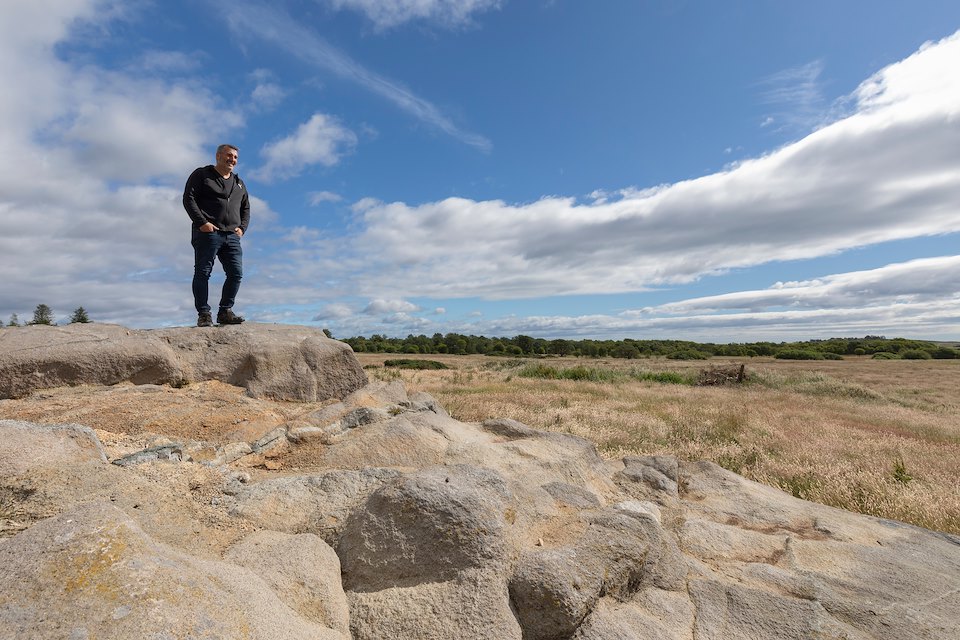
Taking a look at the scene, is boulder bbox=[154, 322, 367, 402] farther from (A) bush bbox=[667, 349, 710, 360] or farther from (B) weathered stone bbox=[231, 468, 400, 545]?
(A) bush bbox=[667, 349, 710, 360]

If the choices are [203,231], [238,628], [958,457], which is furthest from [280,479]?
[958,457]

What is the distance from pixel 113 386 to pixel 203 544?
4.51 m

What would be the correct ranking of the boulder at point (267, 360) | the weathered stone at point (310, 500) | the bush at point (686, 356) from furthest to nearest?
1. the bush at point (686, 356)
2. the boulder at point (267, 360)
3. the weathered stone at point (310, 500)

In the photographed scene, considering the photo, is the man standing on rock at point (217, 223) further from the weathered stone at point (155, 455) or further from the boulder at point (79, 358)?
the weathered stone at point (155, 455)

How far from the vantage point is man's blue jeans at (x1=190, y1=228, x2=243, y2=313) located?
7598 millimetres

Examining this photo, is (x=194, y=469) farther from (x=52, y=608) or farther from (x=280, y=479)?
(x=52, y=608)

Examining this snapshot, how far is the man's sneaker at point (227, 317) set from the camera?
8.16 m

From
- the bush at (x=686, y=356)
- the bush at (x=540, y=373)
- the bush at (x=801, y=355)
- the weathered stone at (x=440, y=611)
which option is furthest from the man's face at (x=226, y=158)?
the bush at (x=801, y=355)

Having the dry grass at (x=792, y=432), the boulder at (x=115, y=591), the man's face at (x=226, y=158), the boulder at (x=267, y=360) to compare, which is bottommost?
the dry grass at (x=792, y=432)

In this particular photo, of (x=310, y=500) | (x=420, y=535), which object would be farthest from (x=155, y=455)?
(x=420, y=535)

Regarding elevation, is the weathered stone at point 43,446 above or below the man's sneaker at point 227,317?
below

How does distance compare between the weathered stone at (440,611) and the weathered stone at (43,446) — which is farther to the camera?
the weathered stone at (43,446)

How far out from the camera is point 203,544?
2.92 m

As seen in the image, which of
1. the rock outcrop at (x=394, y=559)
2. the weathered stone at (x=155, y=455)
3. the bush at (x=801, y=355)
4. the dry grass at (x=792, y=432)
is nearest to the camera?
the rock outcrop at (x=394, y=559)
